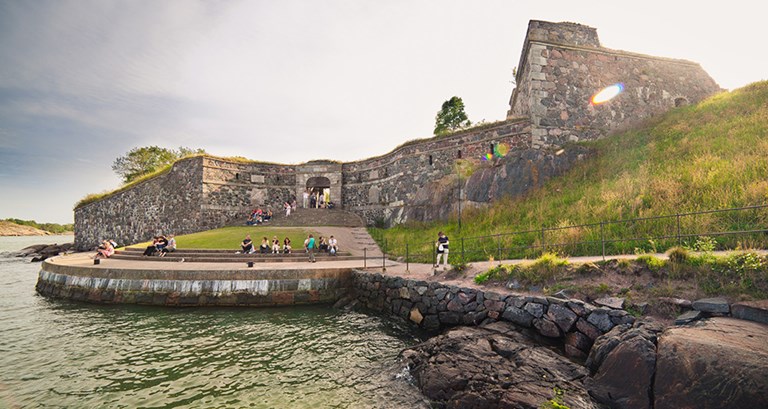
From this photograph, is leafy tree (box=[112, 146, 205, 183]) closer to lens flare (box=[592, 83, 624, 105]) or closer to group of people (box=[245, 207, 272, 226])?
group of people (box=[245, 207, 272, 226])

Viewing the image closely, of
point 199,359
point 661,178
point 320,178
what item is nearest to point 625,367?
point 199,359

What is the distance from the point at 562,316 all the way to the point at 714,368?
267cm

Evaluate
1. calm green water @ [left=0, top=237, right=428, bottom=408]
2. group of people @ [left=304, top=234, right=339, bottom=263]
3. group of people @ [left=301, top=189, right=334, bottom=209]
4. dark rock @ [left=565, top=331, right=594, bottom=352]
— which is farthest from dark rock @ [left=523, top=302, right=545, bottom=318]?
group of people @ [left=301, top=189, right=334, bottom=209]

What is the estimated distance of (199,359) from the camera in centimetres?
711

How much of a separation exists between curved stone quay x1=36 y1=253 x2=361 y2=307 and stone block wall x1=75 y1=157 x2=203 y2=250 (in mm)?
14740

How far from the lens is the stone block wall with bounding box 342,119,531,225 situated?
19.3m

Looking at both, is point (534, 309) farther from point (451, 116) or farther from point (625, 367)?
point (451, 116)

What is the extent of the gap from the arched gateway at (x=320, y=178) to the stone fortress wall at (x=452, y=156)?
9cm

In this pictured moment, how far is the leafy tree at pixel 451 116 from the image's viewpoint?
37.1 meters

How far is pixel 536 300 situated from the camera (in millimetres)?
7164

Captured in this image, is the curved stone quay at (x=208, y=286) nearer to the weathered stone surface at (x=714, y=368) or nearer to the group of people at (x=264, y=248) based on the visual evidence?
the group of people at (x=264, y=248)

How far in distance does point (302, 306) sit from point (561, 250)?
29.2 feet

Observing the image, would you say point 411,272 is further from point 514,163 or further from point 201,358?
point 514,163

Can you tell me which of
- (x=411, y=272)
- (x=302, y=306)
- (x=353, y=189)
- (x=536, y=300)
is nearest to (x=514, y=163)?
(x=411, y=272)
